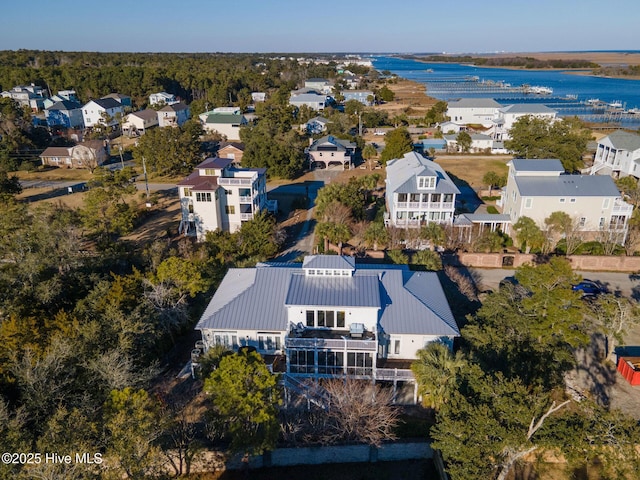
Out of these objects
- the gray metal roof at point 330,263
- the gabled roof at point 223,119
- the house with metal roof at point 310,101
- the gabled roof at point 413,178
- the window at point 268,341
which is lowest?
the window at point 268,341

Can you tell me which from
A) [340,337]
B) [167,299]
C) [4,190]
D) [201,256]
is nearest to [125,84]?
[4,190]

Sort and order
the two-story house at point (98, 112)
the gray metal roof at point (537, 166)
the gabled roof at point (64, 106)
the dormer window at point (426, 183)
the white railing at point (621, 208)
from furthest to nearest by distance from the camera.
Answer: the two-story house at point (98, 112) → the gabled roof at point (64, 106) → the gray metal roof at point (537, 166) → the dormer window at point (426, 183) → the white railing at point (621, 208)

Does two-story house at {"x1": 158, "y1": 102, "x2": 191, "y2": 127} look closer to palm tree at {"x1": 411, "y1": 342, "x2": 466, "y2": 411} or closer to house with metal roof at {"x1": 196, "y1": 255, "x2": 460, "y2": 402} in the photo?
house with metal roof at {"x1": 196, "y1": 255, "x2": 460, "y2": 402}

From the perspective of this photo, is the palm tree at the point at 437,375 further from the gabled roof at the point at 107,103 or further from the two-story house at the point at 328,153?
the gabled roof at the point at 107,103

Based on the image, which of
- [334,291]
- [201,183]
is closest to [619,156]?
[201,183]

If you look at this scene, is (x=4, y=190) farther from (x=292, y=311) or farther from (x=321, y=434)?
(x=321, y=434)

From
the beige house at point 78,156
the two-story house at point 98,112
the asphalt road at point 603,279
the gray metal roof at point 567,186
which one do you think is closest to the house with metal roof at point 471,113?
the gray metal roof at point 567,186
